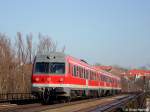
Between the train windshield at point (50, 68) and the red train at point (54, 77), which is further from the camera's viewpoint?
the train windshield at point (50, 68)

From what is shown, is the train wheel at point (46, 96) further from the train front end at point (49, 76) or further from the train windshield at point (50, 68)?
the train windshield at point (50, 68)

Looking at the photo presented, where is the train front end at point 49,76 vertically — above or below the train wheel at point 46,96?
above

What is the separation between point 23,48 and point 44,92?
5102 cm

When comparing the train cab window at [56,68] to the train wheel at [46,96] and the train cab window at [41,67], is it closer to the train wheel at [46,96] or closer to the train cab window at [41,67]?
the train cab window at [41,67]

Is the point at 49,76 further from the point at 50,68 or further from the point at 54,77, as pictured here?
the point at 50,68

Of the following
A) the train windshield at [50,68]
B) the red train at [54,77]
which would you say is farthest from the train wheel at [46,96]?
the train windshield at [50,68]

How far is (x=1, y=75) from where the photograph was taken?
64.4 meters

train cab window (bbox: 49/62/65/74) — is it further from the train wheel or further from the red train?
the train wheel

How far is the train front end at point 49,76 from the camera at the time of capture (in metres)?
27.1

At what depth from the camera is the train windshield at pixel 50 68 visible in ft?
90.8

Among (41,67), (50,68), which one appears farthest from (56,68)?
(41,67)

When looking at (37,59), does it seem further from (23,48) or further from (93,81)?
(23,48)

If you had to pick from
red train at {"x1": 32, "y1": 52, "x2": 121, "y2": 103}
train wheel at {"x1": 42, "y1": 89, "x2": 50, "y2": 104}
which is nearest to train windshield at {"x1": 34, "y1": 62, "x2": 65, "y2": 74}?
red train at {"x1": 32, "y1": 52, "x2": 121, "y2": 103}

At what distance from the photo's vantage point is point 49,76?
2733 cm
